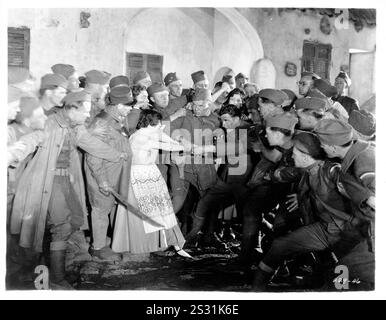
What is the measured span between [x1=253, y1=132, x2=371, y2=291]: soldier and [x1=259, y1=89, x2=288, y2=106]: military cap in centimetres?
57

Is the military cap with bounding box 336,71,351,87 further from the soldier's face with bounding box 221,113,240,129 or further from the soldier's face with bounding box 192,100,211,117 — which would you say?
the soldier's face with bounding box 192,100,211,117

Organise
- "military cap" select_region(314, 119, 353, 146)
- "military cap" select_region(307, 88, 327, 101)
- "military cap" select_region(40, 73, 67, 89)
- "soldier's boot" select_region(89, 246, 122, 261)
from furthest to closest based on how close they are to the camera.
Answer: "military cap" select_region(307, 88, 327, 101) < "soldier's boot" select_region(89, 246, 122, 261) < "military cap" select_region(40, 73, 67, 89) < "military cap" select_region(314, 119, 353, 146)

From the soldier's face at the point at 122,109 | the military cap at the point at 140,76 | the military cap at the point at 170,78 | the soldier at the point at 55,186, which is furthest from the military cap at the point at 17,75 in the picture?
the military cap at the point at 170,78

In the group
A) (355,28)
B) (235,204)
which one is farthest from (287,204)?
(355,28)

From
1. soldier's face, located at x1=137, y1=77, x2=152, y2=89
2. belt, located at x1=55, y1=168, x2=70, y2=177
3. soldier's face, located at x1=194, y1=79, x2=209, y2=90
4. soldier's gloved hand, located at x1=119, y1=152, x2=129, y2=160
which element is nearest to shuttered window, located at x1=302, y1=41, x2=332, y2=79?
soldier's face, located at x1=194, y1=79, x2=209, y2=90

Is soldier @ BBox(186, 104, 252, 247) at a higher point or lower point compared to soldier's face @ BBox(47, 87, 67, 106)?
lower

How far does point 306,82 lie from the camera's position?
19.7ft

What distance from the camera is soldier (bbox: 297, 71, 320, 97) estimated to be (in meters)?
5.99

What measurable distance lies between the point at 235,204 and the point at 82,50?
2200 mm

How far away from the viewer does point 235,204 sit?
5965 millimetres

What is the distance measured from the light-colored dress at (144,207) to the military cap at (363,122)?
6.57 feet

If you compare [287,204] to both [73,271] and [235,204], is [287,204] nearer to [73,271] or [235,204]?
[235,204]

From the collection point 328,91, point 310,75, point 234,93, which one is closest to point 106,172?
point 234,93

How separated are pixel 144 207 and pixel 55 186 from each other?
881mm
